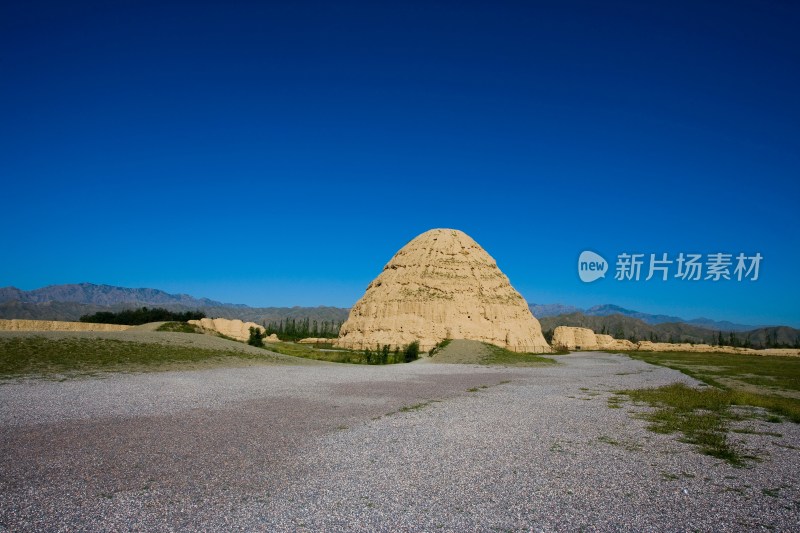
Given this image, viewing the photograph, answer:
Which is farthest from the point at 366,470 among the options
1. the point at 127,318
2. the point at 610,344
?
the point at 610,344

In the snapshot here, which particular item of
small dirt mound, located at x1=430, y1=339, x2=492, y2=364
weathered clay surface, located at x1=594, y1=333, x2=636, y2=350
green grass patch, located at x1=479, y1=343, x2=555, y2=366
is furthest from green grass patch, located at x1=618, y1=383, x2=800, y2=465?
weathered clay surface, located at x1=594, y1=333, x2=636, y2=350

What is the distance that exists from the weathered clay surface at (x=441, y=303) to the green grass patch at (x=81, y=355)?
41940mm

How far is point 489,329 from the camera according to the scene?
7494cm

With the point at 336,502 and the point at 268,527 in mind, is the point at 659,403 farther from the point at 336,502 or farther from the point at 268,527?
the point at 268,527

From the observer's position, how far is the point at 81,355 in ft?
93.4

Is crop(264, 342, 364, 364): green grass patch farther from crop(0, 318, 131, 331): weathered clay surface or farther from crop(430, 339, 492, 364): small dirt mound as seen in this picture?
crop(0, 318, 131, 331): weathered clay surface

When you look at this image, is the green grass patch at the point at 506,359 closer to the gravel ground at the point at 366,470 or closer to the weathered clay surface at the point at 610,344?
the gravel ground at the point at 366,470

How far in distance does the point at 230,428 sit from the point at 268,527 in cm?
688

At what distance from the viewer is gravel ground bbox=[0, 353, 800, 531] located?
23.3 ft

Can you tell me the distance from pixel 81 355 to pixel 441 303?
54.0 metres

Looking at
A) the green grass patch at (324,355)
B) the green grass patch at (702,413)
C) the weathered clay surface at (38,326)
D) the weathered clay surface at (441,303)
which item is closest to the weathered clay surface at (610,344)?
the weathered clay surface at (441,303)

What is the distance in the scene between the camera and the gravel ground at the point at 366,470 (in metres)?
7.09

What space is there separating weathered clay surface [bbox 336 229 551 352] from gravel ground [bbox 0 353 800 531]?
56.7m

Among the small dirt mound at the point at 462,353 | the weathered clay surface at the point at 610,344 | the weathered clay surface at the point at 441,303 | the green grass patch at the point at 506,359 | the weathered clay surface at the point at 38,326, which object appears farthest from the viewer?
the weathered clay surface at the point at 610,344
